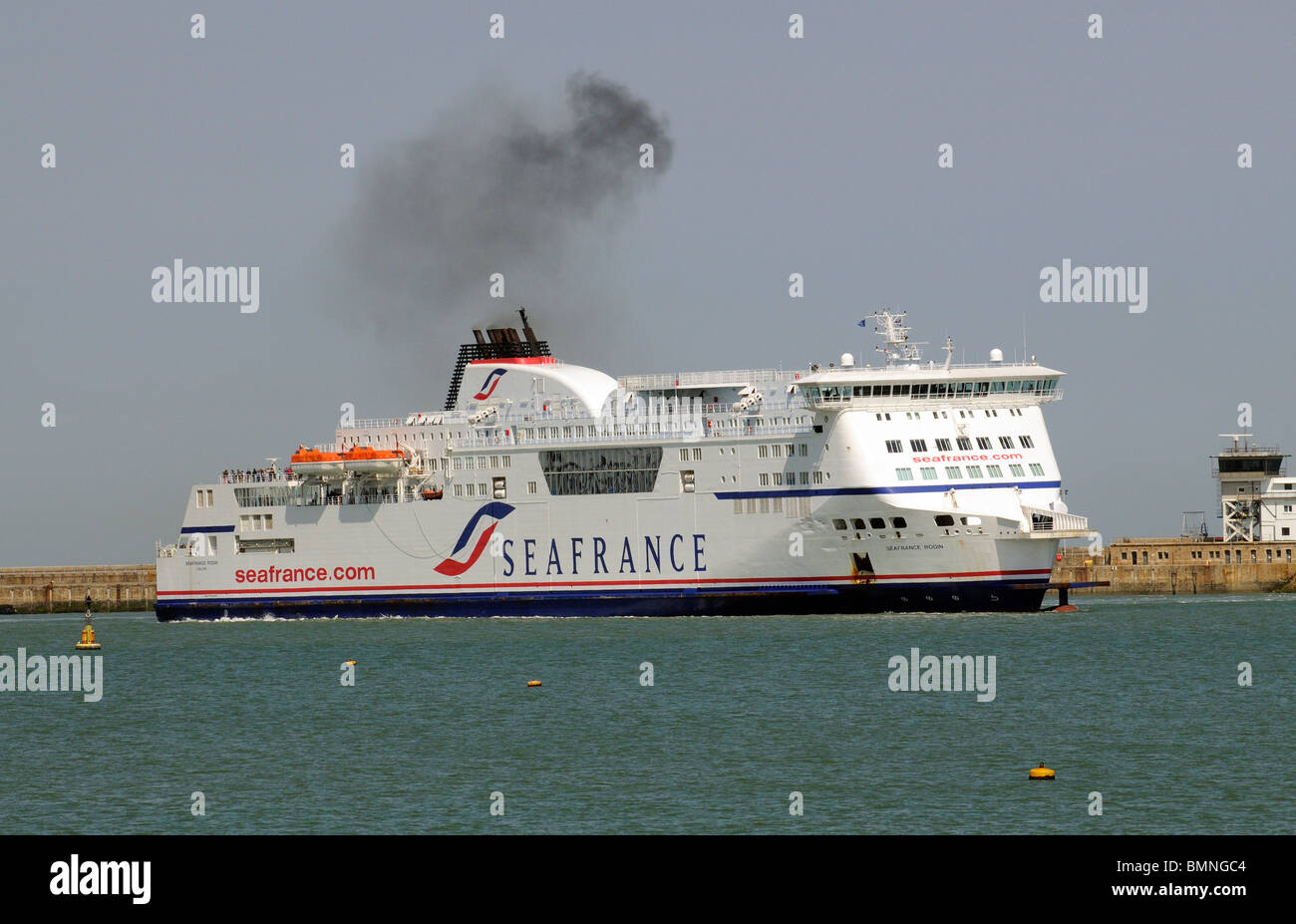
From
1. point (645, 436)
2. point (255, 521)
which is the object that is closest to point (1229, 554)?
point (645, 436)

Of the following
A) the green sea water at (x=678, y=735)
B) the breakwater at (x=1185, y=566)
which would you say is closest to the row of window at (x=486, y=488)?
the green sea water at (x=678, y=735)

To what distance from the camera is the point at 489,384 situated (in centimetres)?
6378

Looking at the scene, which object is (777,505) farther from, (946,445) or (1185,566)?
(1185,566)

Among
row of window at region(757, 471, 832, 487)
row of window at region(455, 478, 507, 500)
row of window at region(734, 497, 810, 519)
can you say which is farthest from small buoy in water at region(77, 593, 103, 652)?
row of window at region(757, 471, 832, 487)

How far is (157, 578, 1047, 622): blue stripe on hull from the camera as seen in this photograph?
52938 mm

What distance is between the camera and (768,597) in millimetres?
55344

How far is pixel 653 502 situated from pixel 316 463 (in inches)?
502

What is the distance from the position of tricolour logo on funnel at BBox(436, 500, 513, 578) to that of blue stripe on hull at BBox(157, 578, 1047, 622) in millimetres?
876

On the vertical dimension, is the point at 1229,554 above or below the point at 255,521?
below

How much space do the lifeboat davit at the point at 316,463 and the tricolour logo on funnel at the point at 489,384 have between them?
16.5 feet

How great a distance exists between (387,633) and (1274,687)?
27192mm
